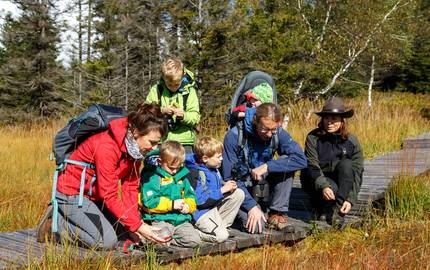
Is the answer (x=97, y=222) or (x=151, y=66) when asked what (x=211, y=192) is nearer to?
(x=97, y=222)

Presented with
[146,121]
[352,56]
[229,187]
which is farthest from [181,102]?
[352,56]

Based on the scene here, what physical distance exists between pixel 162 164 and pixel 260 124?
0.89 m

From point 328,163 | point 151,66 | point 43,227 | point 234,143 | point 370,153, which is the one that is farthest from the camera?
point 151,66

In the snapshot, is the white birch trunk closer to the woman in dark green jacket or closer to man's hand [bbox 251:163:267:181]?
the woman in dark green jacket

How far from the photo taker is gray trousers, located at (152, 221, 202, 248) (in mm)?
3916

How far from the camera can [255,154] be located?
4.67 m

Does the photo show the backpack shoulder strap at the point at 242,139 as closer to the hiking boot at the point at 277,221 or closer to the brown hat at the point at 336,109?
the hiking boot at the point at 277,221

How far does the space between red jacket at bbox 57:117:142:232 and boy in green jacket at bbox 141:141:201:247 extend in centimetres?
16

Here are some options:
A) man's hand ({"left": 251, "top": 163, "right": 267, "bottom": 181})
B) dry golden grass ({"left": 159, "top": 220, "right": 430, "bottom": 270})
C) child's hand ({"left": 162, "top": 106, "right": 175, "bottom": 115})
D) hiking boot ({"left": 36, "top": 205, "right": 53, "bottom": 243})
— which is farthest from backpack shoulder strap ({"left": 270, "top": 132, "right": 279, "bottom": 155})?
hiking boot ({"left": 36, "top": 205, "right": 53, "bottom": 243})

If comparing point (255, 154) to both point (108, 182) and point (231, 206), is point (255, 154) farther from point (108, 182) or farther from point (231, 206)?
point (108, 182)

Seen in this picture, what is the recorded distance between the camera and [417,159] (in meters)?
8.00

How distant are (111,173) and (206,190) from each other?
87 cm

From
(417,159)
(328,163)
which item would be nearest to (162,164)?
(328,163)

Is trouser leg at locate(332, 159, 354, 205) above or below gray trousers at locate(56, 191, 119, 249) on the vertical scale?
above
